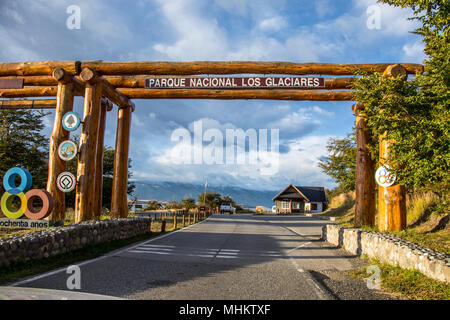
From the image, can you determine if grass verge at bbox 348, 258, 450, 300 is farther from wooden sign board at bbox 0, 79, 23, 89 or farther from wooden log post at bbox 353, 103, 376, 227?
wooden sign board at bbox 0, 79, 23, 89

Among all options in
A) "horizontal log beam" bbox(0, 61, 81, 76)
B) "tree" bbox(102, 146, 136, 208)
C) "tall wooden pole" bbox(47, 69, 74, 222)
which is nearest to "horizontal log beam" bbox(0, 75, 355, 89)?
"horizontal log beam" bbox(0, 61, 81, 76)

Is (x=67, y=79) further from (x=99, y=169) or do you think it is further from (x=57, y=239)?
(x=57, y=239)

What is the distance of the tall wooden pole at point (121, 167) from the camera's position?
1480cm

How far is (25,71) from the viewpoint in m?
13.3

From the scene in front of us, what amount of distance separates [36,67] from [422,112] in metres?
13.3

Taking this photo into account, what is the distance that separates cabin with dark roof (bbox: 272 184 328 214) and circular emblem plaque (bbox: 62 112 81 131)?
61.4 m

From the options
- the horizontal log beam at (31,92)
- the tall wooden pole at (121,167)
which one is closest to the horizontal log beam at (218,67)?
the tall wooden pole at (121,167)

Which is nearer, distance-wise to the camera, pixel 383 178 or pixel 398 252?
pixel 398 252

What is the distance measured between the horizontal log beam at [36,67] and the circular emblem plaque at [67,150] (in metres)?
3.07

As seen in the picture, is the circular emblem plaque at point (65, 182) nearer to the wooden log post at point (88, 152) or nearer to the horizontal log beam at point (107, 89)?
the wooden log post at point (88, 152)

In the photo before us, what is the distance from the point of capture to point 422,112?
24.0 ft

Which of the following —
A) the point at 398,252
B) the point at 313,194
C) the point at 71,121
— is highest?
the point at 71,121

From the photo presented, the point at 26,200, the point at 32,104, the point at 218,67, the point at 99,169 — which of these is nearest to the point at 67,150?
the point at 26,200
